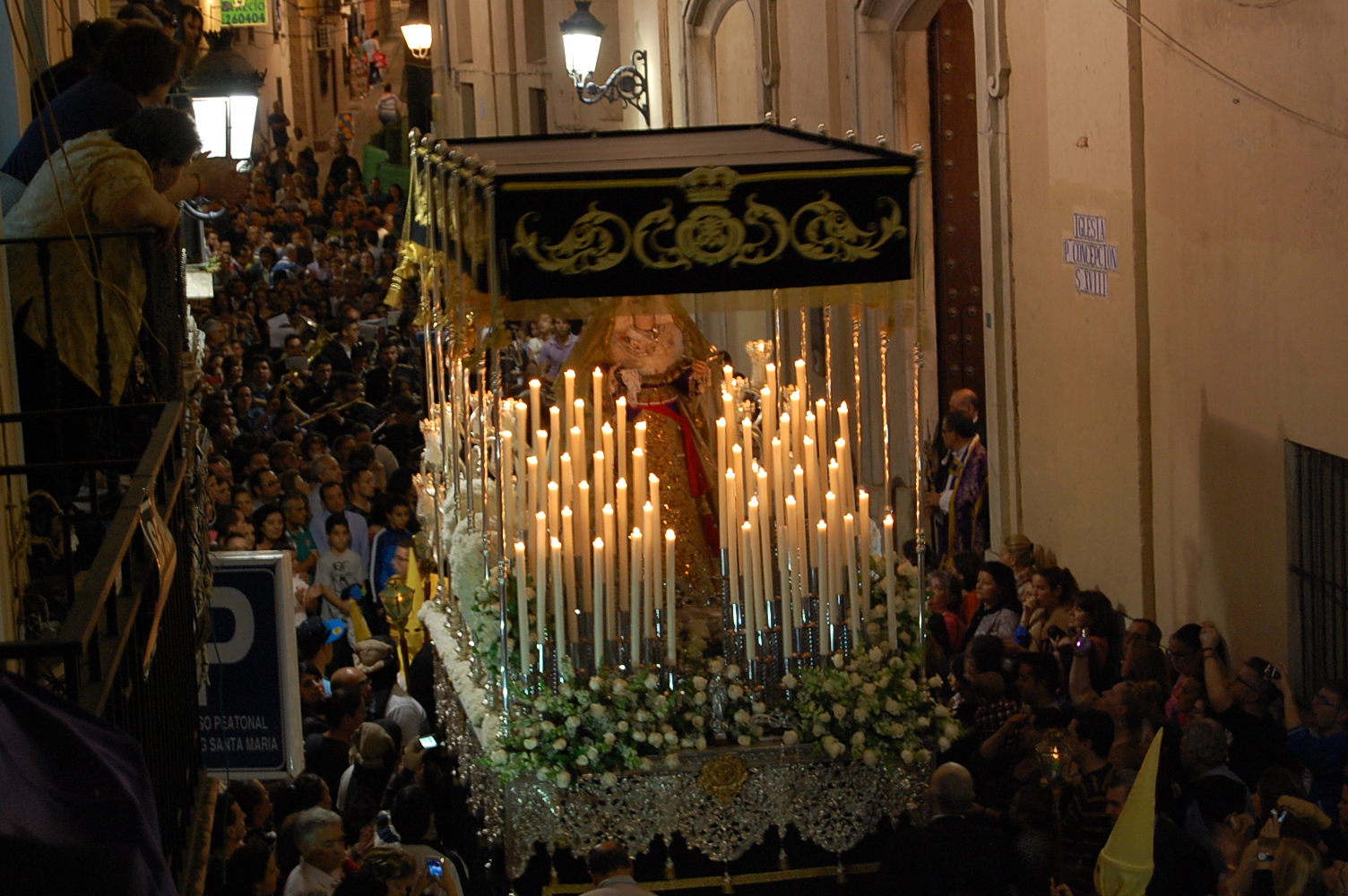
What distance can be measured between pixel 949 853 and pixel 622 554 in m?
1.85

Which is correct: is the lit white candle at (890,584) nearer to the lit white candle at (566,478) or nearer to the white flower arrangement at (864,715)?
the white flower arrangement at (864,715)

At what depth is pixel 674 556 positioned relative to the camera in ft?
23.3

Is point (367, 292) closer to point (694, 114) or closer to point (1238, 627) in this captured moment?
point (694, 114)

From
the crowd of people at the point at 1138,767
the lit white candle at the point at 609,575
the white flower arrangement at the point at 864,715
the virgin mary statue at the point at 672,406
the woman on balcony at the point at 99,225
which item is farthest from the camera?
the virgin mary statue at the point at 672,406

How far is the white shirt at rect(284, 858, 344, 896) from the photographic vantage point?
5.68m

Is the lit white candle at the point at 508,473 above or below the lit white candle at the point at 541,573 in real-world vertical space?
above

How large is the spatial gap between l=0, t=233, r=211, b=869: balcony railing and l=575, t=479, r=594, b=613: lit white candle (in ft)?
5.48

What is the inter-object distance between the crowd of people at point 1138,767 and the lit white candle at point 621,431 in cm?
158

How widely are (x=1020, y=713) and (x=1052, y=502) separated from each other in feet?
10.3

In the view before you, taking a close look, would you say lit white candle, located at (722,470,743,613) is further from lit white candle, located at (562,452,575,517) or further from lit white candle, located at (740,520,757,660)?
lit white candle, located at (562,452,575,517)

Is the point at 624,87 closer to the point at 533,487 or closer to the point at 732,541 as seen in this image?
the point at 533,487

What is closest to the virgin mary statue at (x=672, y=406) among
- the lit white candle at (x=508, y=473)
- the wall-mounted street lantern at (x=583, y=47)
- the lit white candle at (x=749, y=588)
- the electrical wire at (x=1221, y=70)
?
the lit white candle at (x=508, y=473)

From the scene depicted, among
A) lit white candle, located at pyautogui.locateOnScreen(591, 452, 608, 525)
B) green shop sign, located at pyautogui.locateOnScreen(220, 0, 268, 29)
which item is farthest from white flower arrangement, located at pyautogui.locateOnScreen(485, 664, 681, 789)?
green shop sign, located at pyautogui.locateOnScreen(220, 0, 268, 29)

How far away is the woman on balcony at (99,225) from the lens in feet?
17.3
